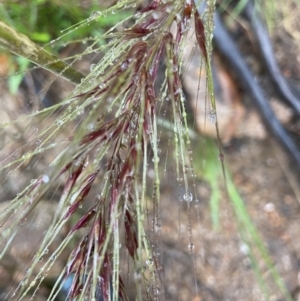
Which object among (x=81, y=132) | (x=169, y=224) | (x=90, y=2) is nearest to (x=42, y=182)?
(x=81, y=132)

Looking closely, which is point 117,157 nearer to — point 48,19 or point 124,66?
point 124,66

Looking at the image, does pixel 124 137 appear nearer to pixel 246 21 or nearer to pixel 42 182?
pixel 42 182

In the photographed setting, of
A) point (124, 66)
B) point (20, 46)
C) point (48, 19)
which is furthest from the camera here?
point (48, 19)

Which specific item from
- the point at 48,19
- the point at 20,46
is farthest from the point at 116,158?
the point at 48,19

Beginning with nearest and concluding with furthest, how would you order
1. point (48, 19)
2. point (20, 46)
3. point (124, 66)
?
point (124, 66) → point (20, 46) → point (48, 19)

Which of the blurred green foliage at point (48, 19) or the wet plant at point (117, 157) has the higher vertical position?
the blurred green foliage at point (48, 19)

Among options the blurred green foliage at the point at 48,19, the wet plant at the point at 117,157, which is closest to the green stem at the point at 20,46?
the wet plant at the point at 117,157

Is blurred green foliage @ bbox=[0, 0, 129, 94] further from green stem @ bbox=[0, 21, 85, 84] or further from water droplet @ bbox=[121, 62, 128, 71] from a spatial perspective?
water droplet @ bbox=[121, 62, 128, 71]

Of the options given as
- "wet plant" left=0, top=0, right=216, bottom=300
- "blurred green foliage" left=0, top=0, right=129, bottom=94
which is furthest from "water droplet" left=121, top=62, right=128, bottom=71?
"blurred green foliage" left=0, top=0, right=129, bottom=94

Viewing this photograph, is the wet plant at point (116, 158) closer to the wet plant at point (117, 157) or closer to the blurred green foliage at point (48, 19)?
the wet plant at point (117, 157)

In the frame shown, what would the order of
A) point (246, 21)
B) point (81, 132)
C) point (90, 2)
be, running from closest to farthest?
point (81, 132) < point (90, 2) < point (246, 21)

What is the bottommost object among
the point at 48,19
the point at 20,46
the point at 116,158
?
the point at 116,158
